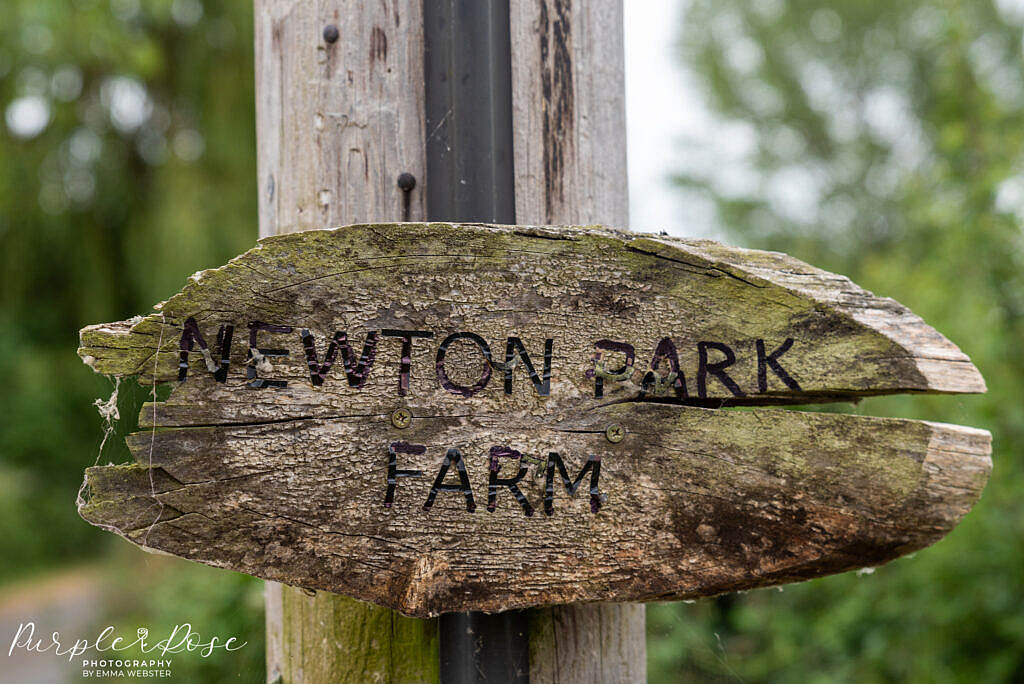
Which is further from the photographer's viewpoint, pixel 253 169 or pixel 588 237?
pixel 253 169

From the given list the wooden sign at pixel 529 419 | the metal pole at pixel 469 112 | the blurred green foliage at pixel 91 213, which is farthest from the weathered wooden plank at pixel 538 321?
the blurred green foliage at pixel 91 213

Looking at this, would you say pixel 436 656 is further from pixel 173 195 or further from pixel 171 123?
pixel 171 123

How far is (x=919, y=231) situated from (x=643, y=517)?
5846 millimetres

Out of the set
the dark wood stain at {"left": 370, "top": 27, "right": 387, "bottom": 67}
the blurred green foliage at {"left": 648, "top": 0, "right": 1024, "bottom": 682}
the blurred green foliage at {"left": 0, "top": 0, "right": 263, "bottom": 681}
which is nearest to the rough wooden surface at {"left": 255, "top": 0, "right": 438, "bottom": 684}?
the dark wood stain at {"left": 370, "top": 27, "right": 387, "bottom": 67}

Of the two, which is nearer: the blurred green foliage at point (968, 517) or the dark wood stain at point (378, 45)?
the dark wood stain at point (378, 45)

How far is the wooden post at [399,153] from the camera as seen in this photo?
1082 mm

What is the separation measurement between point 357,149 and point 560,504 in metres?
0.60

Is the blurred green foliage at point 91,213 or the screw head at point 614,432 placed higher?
the blurred green foliage at point 91,213

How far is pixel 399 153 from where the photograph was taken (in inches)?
43.4

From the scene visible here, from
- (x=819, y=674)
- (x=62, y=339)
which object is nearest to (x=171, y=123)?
(x=62, y=339)

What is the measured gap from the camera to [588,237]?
932 mm

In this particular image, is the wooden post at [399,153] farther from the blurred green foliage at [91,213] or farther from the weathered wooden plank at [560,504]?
the blurred green foliage at [91,213]

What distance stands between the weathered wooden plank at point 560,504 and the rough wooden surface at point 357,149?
8.6 inches

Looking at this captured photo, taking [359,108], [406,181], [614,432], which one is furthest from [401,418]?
[359,108]
